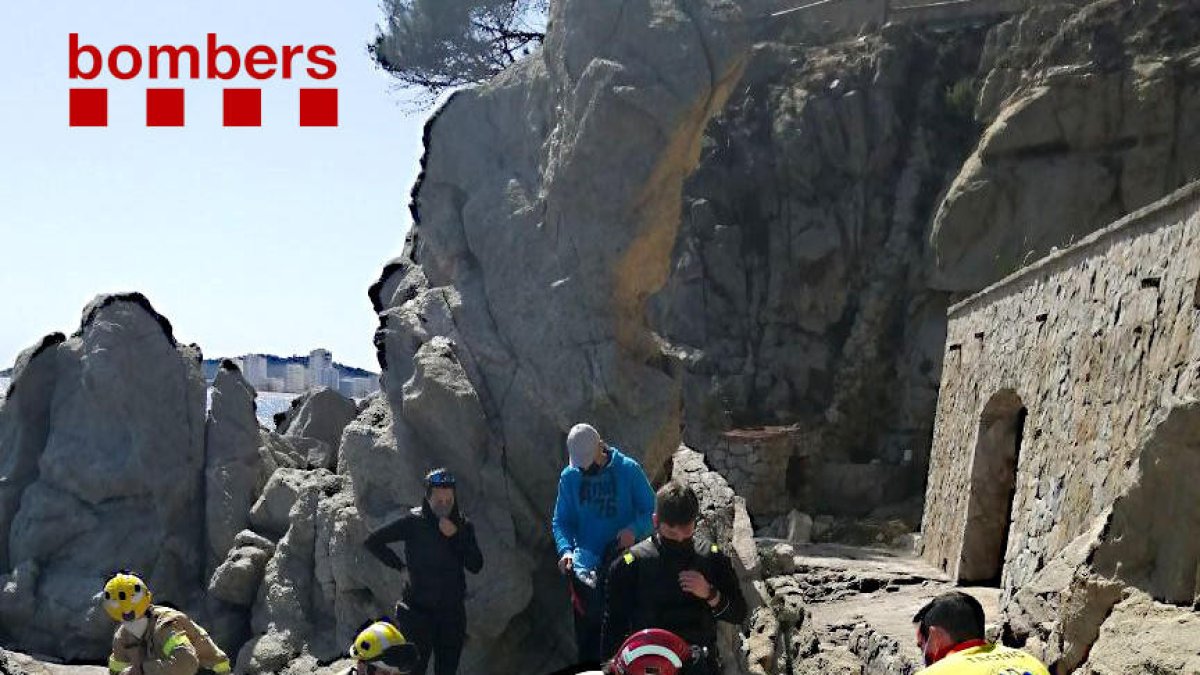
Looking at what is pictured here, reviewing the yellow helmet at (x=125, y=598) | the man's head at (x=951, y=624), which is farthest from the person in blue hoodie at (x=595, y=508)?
the man's head at (x=951, y=624)

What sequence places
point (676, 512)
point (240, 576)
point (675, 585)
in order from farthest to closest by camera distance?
point (240, 576) < point (675, 585) < point (676, 512)

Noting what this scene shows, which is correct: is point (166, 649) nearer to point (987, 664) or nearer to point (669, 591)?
point (669, 591)

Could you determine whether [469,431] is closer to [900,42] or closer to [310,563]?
[310,563]

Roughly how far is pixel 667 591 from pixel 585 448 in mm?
1967

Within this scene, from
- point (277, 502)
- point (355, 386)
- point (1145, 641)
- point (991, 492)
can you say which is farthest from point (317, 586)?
point (355, 386)

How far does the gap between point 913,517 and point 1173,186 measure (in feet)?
26.0

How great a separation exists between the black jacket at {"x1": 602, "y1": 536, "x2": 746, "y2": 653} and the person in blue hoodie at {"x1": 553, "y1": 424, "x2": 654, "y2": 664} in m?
1.66

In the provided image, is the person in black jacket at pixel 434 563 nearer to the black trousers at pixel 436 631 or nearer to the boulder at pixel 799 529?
the black trousers at pixel 436 631

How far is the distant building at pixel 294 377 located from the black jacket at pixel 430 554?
15173mm

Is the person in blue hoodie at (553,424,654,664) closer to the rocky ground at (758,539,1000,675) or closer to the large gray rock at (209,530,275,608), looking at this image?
the rocky ground at (758,539,1000,675)

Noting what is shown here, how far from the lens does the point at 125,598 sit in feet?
22.3

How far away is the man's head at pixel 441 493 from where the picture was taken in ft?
24.6

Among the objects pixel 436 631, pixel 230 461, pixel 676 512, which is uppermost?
pixel 676 512

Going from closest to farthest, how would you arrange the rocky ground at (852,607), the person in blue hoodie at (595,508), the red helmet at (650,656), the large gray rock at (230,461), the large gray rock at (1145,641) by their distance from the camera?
1. the red helmet at (650,656)
2. the large gray rock at (1145,641)
3. the person in blue hoodie at (595,508)
4. the rocky ground at (852,607)
5. the large gray rock at (230,461)
